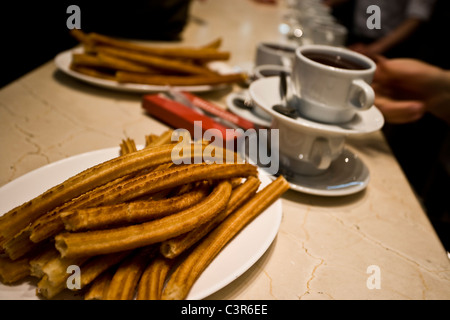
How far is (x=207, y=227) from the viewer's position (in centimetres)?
54

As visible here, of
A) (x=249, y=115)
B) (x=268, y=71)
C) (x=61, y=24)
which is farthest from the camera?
(x=61, y=24)

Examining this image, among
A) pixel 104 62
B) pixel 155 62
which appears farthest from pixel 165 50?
pixel 104 62

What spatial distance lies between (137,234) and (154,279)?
6 cm

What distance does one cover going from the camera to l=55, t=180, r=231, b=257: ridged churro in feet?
1.38

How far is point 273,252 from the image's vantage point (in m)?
0.62

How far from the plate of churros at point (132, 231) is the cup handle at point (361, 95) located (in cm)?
29

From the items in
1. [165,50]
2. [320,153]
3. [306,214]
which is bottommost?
[306,214]

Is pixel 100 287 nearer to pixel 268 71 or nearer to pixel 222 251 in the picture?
pixel 222 251

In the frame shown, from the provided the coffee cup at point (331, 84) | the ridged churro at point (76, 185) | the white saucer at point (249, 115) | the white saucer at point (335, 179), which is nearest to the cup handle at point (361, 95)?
the coffee cup at point (331, 84)

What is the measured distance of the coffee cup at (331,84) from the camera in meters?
0.71

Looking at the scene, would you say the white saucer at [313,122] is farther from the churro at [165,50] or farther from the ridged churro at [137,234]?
the churro at [165,50]

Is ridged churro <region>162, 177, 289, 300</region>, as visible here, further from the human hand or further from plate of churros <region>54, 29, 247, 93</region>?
the human hand

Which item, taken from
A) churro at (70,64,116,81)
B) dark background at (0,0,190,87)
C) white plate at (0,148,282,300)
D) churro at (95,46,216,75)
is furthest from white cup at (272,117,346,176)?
dark background at (0,0,190,87)
